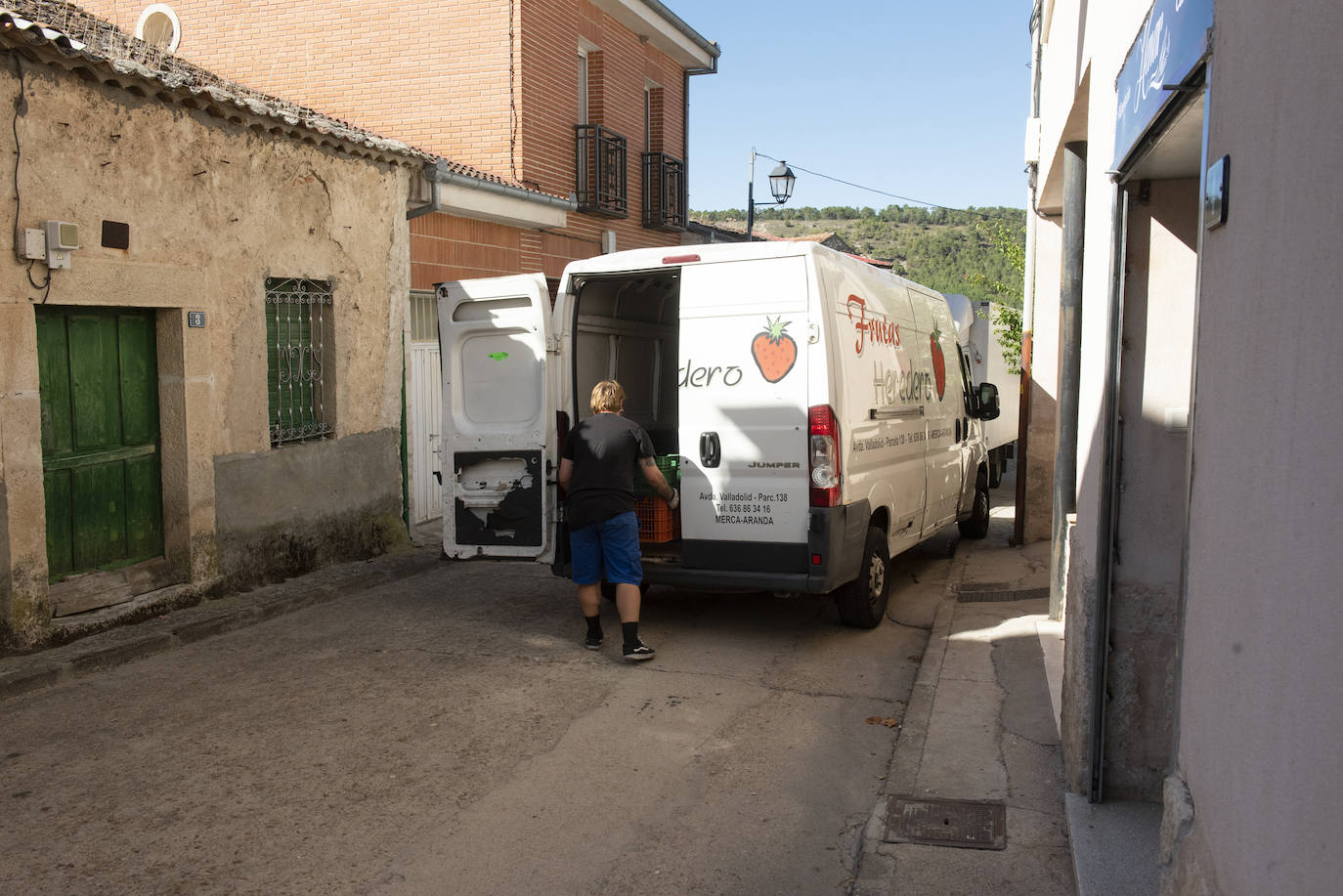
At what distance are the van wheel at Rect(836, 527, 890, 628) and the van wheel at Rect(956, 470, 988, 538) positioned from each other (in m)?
3.71

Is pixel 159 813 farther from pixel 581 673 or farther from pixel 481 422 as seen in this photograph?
pixel 481 422

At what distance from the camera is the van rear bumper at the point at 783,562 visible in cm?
661

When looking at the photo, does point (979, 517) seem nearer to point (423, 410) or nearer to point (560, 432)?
point (560, 432)

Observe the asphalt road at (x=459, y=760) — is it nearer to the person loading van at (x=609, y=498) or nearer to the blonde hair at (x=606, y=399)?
the person loading van at (x=609, y=498)

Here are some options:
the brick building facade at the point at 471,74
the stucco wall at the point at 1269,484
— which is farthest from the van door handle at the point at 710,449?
the brick building facade at the point at 471,74

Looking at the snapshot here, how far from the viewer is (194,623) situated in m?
7.40

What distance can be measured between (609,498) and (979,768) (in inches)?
109

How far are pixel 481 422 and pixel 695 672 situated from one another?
2.25 metres

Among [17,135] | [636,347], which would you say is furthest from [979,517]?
[17,135]

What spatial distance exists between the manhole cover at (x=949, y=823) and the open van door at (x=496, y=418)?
3.36 meters

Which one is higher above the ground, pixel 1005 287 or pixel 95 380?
pixel 1005 287

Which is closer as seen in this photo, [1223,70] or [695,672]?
[1223,70]

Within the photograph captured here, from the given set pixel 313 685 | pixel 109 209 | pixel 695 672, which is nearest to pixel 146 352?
pixel 109 209

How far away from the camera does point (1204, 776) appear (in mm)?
2414
